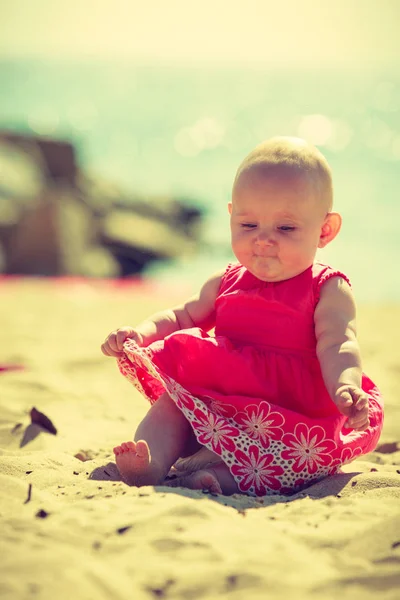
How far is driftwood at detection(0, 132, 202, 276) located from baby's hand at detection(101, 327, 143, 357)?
6.67 meters

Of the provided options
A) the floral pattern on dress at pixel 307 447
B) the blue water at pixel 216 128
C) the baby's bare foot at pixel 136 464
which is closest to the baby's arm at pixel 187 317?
the baby's bare foot at pixel 136 464

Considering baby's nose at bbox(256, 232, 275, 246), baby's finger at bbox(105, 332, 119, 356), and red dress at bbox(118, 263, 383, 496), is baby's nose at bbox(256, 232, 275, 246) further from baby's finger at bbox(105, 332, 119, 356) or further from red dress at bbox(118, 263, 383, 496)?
baby's finger at bbox(105, 332, 119, 356)

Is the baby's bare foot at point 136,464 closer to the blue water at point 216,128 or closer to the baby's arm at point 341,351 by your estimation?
the baby's arm at point 341,351

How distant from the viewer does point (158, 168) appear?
22109 mm

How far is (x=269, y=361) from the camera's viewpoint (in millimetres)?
2678

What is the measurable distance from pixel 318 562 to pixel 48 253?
8096mm

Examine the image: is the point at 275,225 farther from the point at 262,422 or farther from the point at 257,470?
the point at 257,470

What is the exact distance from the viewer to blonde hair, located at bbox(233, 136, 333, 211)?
2594 mm

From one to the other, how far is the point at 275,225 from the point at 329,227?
0.78ft

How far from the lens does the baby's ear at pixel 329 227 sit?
271 cm

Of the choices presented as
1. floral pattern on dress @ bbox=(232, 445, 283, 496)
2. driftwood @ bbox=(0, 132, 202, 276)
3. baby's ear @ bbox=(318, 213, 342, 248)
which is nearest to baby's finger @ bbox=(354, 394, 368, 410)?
floral pattern on dress @ bbox=(232, 445, 283, 496)

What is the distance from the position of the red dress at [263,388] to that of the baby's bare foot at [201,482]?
0.37ft

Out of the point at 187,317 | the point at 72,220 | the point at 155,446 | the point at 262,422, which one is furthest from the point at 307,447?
the point at 72,220

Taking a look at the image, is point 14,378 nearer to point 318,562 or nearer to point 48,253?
→ point 318,562
